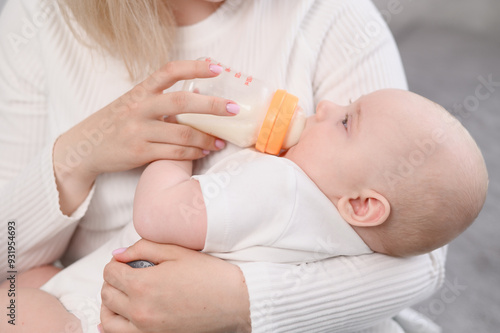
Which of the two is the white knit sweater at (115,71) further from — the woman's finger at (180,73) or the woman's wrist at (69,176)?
the woman's finger at (180,73)

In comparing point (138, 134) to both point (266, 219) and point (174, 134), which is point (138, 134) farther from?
point (266, 219)

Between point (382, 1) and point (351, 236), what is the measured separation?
1.90 metres

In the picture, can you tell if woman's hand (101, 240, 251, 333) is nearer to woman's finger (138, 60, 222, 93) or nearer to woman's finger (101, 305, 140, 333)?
woman's finger (101, 305, 140, 333)

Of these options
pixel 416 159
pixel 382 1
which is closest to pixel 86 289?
pixel 416 159

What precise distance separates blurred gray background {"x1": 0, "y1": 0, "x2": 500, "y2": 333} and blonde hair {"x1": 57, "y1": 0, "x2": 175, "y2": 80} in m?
1.17

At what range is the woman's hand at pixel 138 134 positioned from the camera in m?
0.86

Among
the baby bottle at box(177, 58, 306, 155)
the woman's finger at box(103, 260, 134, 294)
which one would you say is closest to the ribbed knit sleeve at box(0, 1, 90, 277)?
the woman's finger at box(103, 260, 134, 294)

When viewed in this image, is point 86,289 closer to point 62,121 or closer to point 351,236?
Answer: point 62,121

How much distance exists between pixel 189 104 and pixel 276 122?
16 centimetres

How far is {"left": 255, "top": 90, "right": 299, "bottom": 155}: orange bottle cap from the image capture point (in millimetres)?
876

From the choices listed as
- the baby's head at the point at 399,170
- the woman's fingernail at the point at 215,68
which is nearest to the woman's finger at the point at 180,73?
the woman's fingernail at the point at 215,68

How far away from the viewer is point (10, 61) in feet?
3.53

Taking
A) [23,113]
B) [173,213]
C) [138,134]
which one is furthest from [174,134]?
[23,113]

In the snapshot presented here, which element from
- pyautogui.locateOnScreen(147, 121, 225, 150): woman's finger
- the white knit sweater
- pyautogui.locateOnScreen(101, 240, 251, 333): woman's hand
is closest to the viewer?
pyautogui.locateOnScreen(101, 240, 251, 333): woman's hand
